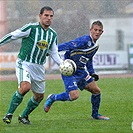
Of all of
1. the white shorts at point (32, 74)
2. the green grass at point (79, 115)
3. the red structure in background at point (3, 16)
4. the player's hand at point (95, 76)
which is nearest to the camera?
the green grass at point (79, 115)

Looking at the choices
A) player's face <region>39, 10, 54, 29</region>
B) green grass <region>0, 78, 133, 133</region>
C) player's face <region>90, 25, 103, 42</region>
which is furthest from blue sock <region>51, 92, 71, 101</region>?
player's face <region>39, 10, 54, 29</region>

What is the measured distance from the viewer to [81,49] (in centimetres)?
933

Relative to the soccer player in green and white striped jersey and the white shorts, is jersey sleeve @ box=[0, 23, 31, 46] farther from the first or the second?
the white shorts

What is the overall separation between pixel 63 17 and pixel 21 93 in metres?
11.2

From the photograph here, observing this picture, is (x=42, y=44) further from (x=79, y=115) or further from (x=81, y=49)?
(x=79, y=115)

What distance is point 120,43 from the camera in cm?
2294

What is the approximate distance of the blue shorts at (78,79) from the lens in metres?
9.28

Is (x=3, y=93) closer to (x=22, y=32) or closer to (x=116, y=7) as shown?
(x=22, y=32)

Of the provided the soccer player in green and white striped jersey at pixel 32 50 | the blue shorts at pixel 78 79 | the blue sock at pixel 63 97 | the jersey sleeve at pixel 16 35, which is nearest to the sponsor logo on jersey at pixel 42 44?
the soccer player in green and white striped jersey at pixel 32 50

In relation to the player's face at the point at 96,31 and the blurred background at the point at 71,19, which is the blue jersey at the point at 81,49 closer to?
the player's face at the point at 96,31

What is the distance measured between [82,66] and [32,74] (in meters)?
0.98

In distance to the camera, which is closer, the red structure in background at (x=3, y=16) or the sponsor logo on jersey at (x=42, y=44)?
the sponsor logo on jersey at (x=42, y=44)

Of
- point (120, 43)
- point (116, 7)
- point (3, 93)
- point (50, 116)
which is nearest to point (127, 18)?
point (120, 43)

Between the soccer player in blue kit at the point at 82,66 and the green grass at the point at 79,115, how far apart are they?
0.33 meters
